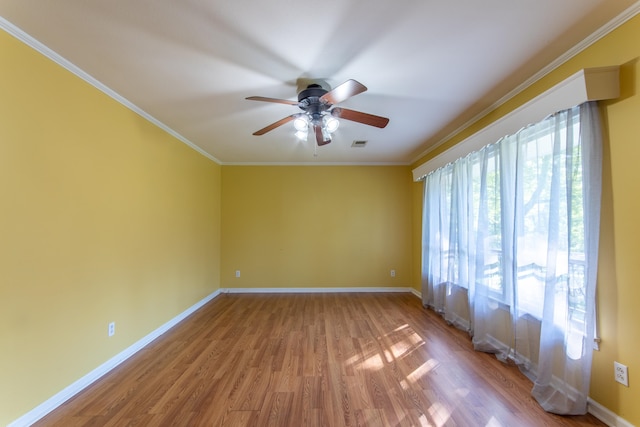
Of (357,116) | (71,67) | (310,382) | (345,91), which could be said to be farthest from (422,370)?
(71,67)

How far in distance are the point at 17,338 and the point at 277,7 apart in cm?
257

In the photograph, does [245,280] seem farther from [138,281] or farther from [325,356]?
[325,356]

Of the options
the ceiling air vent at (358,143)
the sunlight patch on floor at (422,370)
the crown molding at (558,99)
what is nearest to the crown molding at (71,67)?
the ceiling air vent at (358,143)

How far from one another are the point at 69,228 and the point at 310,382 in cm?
224

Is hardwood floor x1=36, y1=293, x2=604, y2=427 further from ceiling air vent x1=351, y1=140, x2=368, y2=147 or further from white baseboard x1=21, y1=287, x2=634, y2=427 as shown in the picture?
ceiling air vent x1=351, y1=140, x2=368, y2=147

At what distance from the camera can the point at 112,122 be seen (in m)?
2.49

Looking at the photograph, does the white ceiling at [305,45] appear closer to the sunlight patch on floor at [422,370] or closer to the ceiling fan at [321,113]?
the ceiling fan at [321,113]

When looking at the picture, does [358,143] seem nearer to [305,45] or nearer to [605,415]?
[305,45]

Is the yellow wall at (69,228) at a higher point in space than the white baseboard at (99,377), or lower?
higher

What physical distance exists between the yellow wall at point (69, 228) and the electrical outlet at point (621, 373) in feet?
12.2

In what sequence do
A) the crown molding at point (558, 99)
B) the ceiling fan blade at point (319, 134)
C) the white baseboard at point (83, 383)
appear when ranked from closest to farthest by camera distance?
the crown molding at point (558, 99) → the white baseboard at point (83, 383) → the ceiling fan blade at point (319, 134)

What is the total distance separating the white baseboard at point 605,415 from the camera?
1622 millimetres

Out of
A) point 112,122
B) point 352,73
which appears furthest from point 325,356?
point 112,122

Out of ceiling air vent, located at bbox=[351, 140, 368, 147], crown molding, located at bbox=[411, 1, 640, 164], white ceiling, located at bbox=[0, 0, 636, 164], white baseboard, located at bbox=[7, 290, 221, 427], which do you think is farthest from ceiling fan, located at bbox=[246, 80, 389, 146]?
white baseboard, located at bbox=[7, 290, 221, 427]
